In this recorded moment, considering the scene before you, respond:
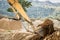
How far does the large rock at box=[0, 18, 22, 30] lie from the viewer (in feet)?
21.2

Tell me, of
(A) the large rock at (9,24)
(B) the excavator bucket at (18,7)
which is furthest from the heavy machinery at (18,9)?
(A) the large rock at (9,24)

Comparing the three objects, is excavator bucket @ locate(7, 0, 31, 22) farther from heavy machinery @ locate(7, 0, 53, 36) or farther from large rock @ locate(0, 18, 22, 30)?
large rock @ locate(0, 18, 22, 30)

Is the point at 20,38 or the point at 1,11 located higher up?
the point at 1,11

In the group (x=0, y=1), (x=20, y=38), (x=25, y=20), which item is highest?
(x=0, y=1)

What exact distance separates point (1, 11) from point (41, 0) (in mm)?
1298

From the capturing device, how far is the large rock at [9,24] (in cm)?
646

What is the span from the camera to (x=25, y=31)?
6.34m

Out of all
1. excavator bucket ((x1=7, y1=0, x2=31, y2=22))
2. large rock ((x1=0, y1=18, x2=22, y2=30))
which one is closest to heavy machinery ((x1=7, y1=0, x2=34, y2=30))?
excavator bucket ((x1=7, y1=0, x2=31, y2=22))

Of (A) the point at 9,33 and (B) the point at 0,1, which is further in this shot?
(B) the point at 0,1

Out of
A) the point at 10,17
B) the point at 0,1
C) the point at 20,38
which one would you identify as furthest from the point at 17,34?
the point at 0,1

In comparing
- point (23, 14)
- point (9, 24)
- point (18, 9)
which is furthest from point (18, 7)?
point (9, 24)

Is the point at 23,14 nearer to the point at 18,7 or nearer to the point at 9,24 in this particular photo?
the point at 18,7

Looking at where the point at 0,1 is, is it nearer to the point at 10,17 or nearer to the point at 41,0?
the point at 10,17

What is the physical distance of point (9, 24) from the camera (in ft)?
21.4
